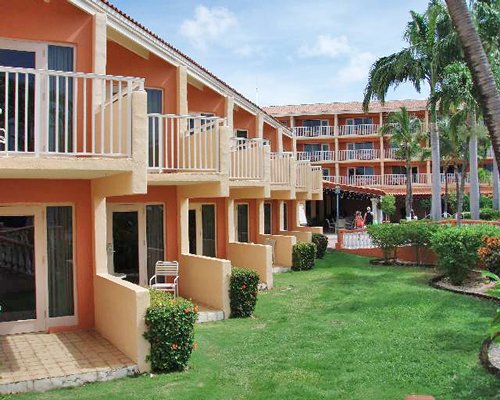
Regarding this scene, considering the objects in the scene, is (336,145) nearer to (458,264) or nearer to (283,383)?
(458,264)

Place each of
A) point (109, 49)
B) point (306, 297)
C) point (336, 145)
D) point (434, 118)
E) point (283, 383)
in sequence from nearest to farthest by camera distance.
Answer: point (283, 383), point (109, 49), point (306, 297), point (434, 118), point (336, 145)

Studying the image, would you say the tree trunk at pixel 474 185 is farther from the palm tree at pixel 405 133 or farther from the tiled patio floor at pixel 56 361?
the tiled patio floor at pixel 56 361

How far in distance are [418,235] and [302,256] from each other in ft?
14.7

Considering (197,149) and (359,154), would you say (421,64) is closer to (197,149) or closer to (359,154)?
(197,149)

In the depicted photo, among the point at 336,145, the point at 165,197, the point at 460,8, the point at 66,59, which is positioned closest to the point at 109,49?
the point at 66,59

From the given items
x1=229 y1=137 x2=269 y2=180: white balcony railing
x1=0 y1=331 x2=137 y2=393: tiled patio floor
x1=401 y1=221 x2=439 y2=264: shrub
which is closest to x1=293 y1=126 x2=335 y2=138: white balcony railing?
x1=401 y1=221 x2=439 y2=264: shrub

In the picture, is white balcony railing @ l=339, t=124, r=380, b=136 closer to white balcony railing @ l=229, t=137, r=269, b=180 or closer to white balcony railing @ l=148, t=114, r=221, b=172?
white balcony railing @ l=229, t=137, r=269, b=180

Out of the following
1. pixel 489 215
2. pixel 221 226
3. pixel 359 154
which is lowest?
pixel 489 215

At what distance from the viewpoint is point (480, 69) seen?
9.98 metres

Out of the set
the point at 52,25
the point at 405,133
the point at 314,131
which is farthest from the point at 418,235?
the point at 314,131

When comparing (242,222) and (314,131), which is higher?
(314,131)

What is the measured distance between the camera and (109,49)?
13531mm

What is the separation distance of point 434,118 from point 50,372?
21.9m

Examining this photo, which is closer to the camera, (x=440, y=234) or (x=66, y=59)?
(x=66, y=59)
